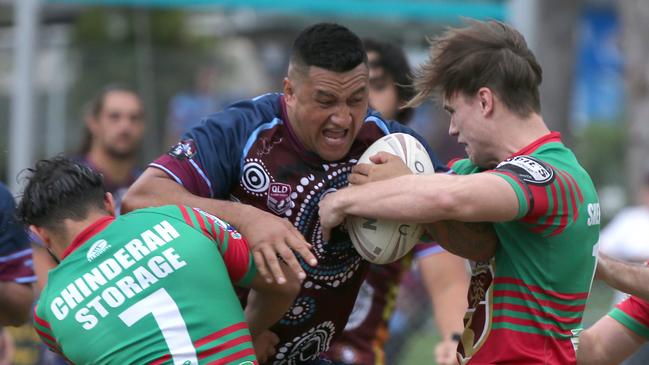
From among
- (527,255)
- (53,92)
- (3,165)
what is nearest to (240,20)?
(53,92)

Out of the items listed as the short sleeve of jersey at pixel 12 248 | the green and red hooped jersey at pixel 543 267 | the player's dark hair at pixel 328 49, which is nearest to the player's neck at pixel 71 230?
the player's dark hair at pixel 328 49

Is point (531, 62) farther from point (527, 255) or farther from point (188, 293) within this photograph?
A: point (188, 293)

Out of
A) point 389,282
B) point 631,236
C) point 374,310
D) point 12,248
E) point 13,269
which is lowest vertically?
point 631,236

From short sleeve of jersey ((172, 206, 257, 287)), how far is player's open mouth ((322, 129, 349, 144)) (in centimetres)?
53

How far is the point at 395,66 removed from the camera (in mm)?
6238

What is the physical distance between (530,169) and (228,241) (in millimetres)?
1070

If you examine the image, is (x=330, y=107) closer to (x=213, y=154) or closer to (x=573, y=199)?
(x=213, y=154)

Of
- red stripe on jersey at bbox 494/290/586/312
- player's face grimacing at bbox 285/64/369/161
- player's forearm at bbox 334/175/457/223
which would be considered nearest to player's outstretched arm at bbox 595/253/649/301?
red stripe on jersey at bbox 494/290/586/312

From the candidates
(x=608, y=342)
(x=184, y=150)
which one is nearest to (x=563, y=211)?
(x=608, y=342)

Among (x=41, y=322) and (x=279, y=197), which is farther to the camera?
(x=279, y=197)

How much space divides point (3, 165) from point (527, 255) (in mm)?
7479

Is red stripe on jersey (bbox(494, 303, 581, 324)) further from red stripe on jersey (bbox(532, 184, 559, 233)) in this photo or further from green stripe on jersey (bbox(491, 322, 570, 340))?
red stripe on jersey (bbox(532, 184, 559, 233))

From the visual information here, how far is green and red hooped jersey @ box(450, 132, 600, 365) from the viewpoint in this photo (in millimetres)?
4102

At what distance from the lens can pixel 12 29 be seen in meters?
11.2
